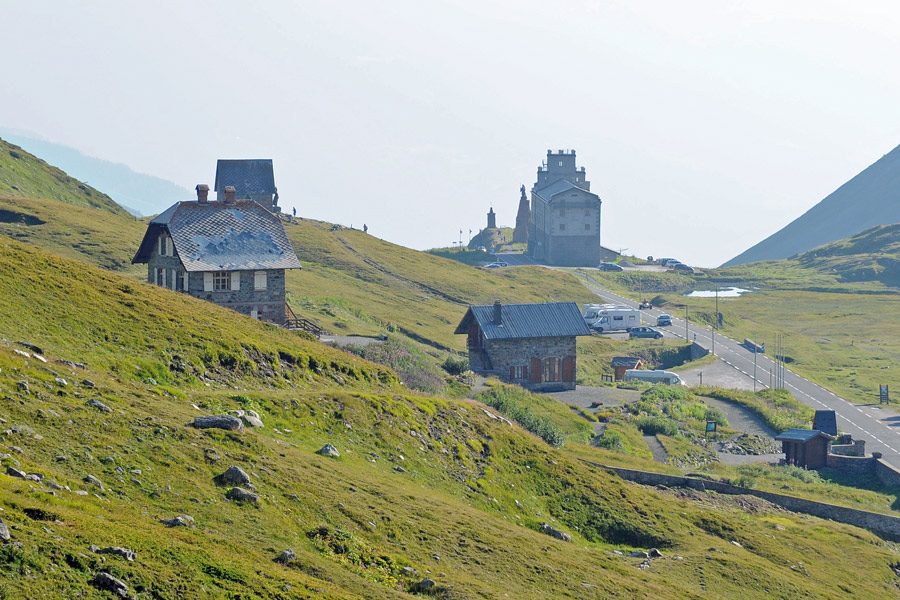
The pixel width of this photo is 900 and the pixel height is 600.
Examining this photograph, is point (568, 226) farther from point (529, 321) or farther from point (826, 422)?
point (826, 422)

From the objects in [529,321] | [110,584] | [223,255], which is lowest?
[110,584]

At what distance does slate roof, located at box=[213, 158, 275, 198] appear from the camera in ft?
374

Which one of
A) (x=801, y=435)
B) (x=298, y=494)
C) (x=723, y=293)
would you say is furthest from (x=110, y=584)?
(x=723, y=293)

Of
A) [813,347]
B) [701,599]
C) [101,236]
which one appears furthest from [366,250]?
[701,599]

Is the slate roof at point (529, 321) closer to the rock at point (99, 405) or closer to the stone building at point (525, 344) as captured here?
the stone building at point (525, 344)

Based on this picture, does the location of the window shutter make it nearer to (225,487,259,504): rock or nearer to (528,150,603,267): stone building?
(225,487,259,504): rock

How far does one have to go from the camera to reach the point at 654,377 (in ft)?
247

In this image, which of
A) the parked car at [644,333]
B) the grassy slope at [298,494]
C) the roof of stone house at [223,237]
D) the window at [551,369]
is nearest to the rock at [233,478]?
the grassy slope at [298,494]

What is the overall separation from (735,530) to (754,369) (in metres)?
50.5

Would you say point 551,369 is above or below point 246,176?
below

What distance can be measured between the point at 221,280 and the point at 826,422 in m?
31.9

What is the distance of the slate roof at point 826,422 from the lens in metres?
57.6

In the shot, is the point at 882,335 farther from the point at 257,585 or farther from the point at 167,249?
the point at 257,585

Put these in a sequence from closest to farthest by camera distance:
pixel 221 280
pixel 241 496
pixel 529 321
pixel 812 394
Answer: pixel 241 496, pixel 221 280, pixel 529 321, pixel 812 394
